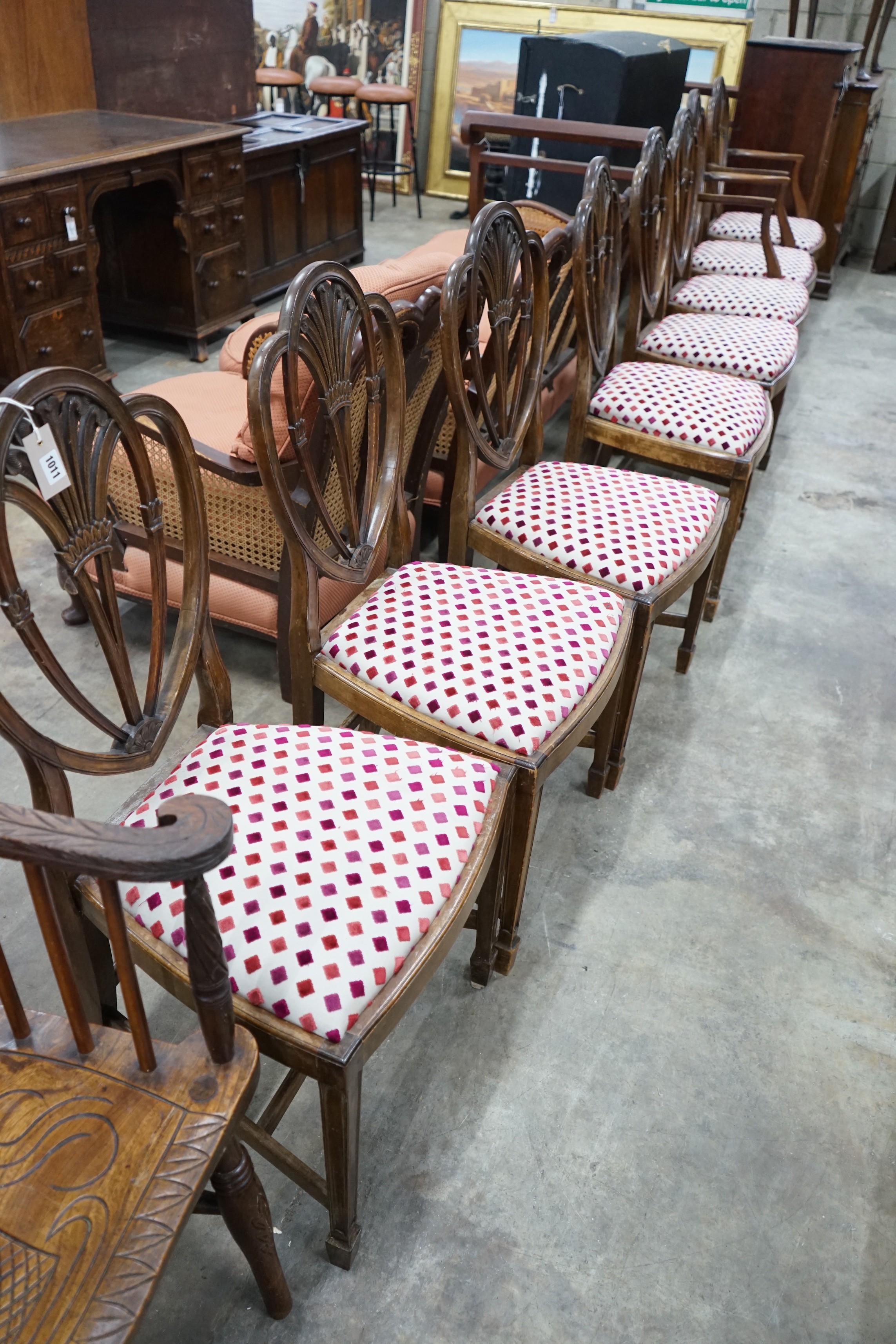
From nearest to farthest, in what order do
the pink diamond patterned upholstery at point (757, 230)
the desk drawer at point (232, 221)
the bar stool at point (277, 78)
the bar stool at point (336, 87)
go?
the pink diamond patterned upholstery at point (757, 230), the desk drawer at point (232, 221), the bar stool at point (336, 87), the bar stool at point (277, 78)

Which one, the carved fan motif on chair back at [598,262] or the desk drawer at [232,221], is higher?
the carved fan motif on chair back at [598,262]

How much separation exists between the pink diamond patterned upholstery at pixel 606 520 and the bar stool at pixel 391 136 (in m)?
4.78

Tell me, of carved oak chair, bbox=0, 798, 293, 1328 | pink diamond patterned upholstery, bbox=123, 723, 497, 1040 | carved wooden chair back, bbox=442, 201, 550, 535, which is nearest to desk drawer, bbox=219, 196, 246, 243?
carved wooden chair back, bbox=442, 201, 550, 535

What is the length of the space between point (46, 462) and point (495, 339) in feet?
3.16

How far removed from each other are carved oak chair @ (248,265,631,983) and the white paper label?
0.29 metres

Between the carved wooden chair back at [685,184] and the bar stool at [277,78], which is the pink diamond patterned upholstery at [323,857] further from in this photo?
the bar stool at [277,78]

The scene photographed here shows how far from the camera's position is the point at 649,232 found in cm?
254

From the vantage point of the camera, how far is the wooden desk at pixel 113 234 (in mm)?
3002

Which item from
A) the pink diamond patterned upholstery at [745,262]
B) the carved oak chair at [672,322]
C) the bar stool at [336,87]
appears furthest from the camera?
the bar stool at [336,87]

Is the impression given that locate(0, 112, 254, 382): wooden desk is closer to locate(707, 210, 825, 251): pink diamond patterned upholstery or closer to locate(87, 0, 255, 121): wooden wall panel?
locate(87, 0, 255, 121): wooden wall panel

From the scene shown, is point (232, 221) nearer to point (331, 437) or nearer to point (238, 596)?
point (238, 596)

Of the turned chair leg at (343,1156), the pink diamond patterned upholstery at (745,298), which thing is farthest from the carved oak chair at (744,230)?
the turned chair leg at (343,1156)

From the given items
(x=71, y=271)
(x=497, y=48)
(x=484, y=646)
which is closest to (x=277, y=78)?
(x=497, y=48)

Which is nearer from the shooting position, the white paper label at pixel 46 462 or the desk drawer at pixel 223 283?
the white paper label at pixel 46 462
